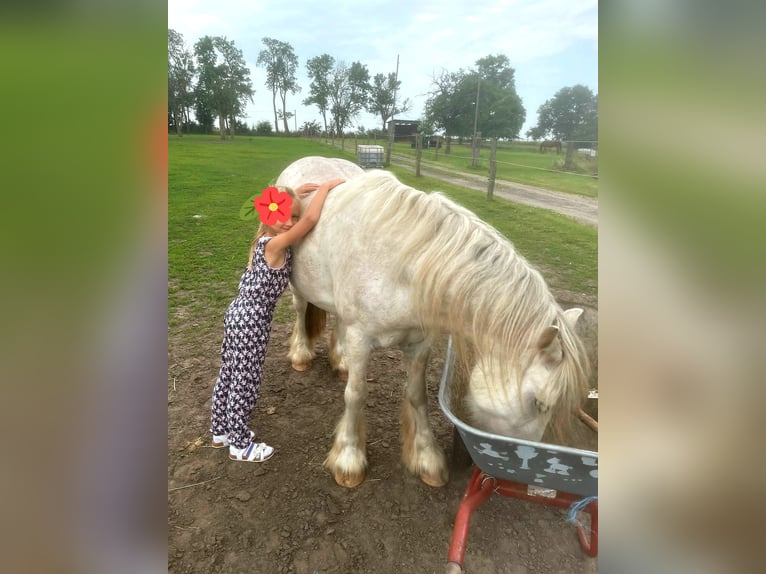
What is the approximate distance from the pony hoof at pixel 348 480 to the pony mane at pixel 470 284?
35.1 inches

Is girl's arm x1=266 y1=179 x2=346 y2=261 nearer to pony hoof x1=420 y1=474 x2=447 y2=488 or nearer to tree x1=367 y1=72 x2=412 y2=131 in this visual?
tree x1=367 y1=72 x2=412 y2=131

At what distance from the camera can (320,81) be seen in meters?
2.46

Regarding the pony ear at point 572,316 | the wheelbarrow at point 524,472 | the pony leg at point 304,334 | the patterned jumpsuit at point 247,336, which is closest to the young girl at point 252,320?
the patterned jumpsuit at point 247,336

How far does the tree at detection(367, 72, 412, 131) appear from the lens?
7.98 ft

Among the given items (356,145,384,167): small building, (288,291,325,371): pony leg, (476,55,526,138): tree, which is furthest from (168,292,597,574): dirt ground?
(356,145,384,167): small building

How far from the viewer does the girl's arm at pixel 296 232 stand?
71.1 inches

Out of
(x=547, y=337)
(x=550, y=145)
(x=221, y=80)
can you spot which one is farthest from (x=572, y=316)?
(x=221, y=80)

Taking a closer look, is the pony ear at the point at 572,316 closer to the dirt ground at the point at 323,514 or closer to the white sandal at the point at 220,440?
the dirt ground at the point at 323,514

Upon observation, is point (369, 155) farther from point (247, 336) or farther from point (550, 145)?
point (247, 336)
